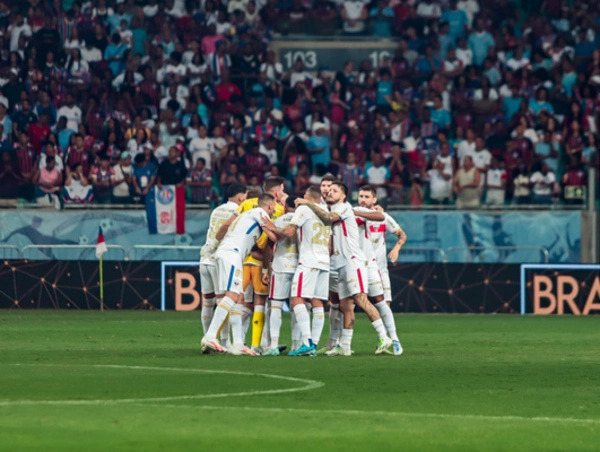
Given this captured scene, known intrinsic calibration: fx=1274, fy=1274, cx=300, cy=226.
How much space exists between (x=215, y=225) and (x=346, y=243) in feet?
5.37

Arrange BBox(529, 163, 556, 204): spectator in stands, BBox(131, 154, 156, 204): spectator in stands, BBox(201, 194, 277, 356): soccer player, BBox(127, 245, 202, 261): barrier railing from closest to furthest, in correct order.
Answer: BBox(201, 194, 277, 356): soccer player
BBox(127, 245, 202, 261): barrier railing
BBox(529, 163, 556, 204): spectator in stands
BBox(131, 154, 156, 204): spectator in stands

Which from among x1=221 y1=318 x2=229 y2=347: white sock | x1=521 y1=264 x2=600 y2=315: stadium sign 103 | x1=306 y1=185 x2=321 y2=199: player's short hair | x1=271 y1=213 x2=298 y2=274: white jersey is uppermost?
x1=306 y1=185 x2=321 y2=199: player's short hair

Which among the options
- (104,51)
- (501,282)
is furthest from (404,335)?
(104,51)

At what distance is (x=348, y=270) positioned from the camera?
49.9 feet

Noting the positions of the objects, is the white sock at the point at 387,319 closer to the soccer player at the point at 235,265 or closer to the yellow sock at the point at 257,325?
the yellow sock at the point at 257,325

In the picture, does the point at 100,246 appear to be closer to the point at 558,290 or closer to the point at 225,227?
the point at 558,290

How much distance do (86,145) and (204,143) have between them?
2594mm

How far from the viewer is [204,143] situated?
2797 centimetres

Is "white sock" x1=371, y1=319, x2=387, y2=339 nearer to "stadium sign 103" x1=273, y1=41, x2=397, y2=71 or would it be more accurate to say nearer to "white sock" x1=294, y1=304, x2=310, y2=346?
"white sock" x1=294, y1=304, x2=310, y2=346

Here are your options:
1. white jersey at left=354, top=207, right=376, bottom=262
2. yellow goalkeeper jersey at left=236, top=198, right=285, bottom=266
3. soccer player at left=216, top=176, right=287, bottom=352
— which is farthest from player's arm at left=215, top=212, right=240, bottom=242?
white jersey at left=354, top=207, right=376, bottom=262

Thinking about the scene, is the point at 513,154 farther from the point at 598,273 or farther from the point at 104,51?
the point at 104,51

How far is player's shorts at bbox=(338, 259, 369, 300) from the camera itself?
49.6 feet

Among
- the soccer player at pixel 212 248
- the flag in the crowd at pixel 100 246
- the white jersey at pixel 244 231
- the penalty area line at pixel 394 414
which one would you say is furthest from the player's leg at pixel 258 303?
the flag in the crowd at pixel 100 246

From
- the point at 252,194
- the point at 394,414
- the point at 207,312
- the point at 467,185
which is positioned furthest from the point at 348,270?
the point at 467,185
